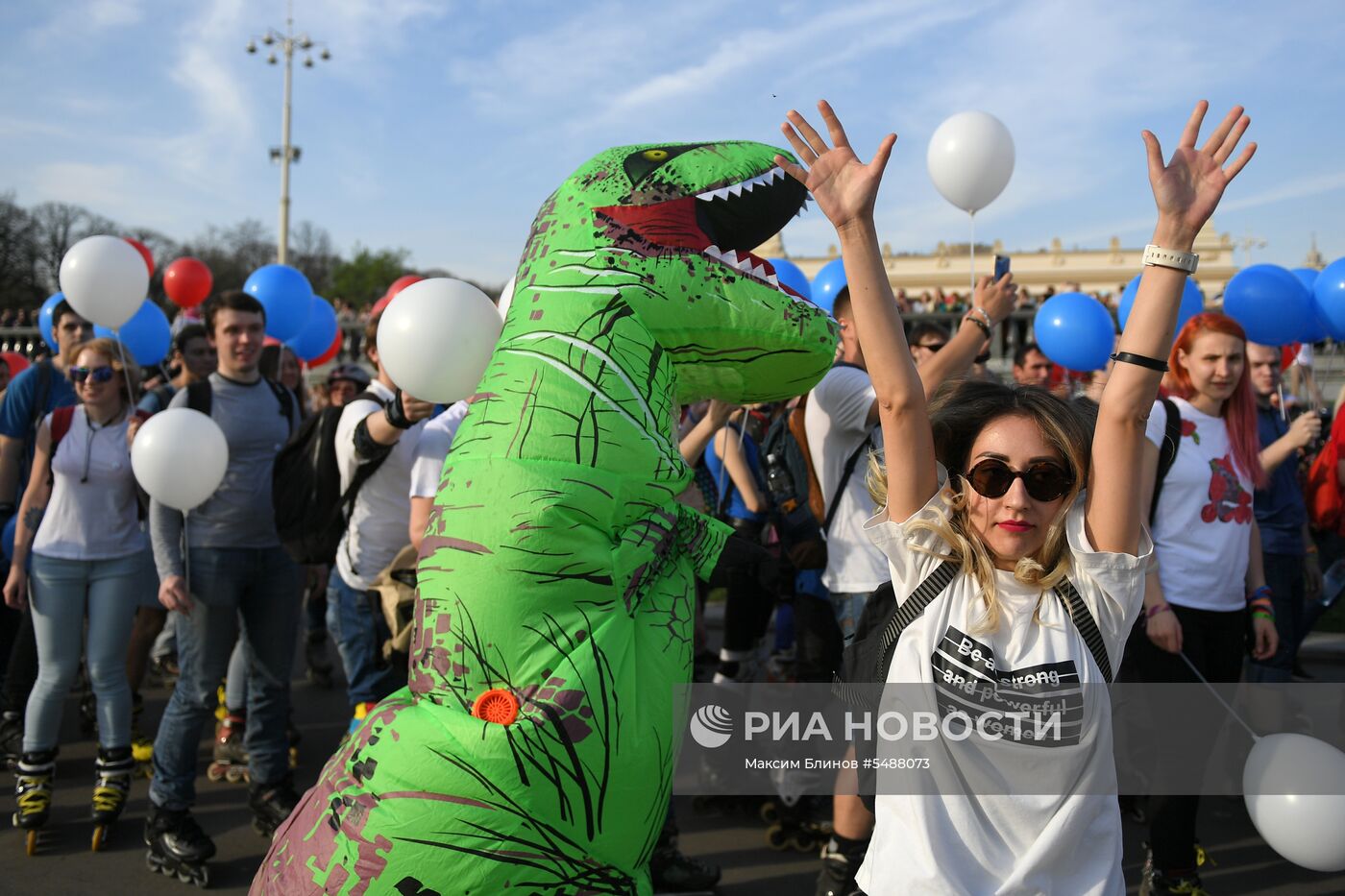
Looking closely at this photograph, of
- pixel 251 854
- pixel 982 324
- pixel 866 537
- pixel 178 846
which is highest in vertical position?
pixel 982 324

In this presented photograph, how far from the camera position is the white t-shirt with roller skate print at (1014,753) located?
172 centimetres

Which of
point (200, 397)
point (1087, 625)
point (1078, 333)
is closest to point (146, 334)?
point (200, 397)

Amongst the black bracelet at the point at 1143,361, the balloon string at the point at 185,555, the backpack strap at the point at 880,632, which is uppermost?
the black bracelet at the point at 1143,361

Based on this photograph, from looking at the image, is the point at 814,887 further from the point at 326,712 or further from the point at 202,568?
the point at 326,712

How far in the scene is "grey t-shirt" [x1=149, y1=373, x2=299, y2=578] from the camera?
12.7 ft

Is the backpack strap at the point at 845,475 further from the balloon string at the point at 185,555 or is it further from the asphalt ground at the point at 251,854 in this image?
the balloon string at the point at 185,555

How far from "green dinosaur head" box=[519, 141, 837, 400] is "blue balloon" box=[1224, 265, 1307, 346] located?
3.59m

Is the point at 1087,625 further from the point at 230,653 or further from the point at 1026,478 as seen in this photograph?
the point at 230,653

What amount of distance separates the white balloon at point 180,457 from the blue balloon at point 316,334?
373cm

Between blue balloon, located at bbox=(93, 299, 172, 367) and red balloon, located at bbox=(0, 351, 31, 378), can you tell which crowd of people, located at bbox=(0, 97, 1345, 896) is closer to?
blue balloon, located at bbox=(93, 299, 172, 367)

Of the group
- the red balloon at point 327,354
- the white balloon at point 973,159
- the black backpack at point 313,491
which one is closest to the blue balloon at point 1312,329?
the white balloon at point 973,159

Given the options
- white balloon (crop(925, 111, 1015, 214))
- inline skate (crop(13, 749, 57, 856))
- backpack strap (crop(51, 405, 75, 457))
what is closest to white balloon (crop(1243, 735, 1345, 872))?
white balloon (crop(925, 111, 1015, 214))

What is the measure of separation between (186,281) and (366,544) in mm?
5998

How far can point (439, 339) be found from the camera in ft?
8.87
